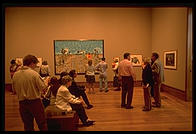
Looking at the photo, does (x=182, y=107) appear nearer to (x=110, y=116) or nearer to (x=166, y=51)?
(x=110, y=116)

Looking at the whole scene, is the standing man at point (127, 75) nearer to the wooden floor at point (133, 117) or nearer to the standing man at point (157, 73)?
the wooden floor at point (133, 117)

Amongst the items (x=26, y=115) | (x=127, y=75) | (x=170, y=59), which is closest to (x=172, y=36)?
(x=170, y=59)

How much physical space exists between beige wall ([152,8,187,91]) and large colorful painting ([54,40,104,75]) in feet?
9.97

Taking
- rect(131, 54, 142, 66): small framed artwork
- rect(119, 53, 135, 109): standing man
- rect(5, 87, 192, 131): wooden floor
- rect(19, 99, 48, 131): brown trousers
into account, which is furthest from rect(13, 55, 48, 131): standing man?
rect(131, 54, 142, 66): small framed artwork

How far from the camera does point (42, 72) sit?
31.8ft

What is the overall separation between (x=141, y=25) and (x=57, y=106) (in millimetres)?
8627

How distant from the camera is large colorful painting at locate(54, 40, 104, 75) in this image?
11766 mm

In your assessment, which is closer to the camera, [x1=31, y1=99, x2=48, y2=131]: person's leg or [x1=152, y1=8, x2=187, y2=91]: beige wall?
[x1=31, y1=99, x2=48, y2=131]: person's leg

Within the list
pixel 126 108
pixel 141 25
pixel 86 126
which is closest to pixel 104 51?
pixel 141 25

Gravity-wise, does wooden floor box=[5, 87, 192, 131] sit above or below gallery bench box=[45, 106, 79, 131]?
below

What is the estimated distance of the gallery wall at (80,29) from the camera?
11.5m

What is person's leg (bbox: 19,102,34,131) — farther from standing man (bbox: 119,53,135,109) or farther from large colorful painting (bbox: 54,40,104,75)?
large colorful painting (bbox: 54,40,104,75)

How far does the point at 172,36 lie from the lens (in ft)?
30.6

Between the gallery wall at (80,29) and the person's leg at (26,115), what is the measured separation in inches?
316
